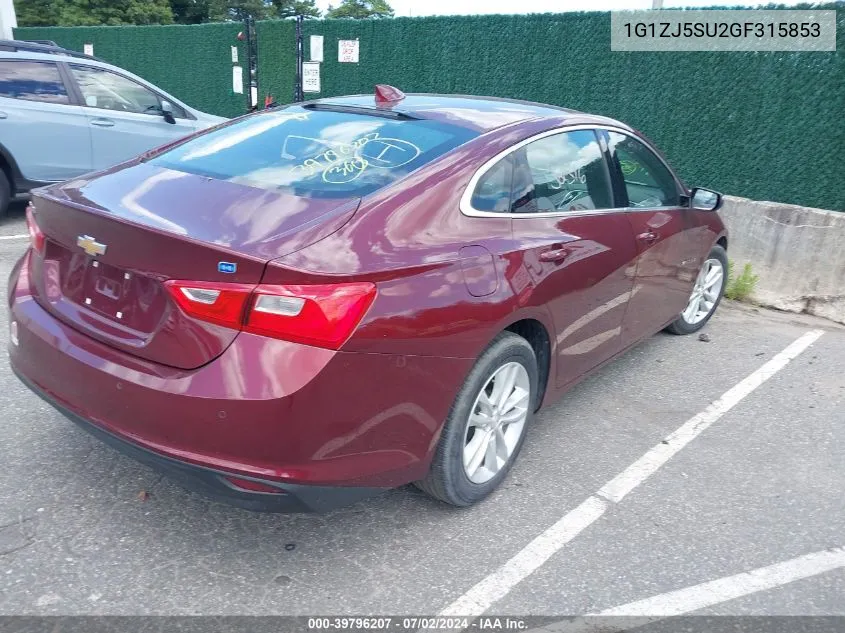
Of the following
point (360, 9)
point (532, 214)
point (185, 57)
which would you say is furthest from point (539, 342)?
point (360, 9)

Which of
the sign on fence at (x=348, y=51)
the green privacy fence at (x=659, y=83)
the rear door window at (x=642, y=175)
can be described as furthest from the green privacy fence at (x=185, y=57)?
the rear door window at (x=642, y=175)

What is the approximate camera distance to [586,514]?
123 inches

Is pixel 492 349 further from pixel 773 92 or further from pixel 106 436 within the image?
pixel 773 92

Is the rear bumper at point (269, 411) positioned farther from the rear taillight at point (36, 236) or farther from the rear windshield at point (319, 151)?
the rear windshield at point (319, 151)

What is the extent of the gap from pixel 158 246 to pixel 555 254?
1629mm

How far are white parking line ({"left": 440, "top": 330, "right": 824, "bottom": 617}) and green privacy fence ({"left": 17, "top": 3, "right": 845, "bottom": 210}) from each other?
126 inches

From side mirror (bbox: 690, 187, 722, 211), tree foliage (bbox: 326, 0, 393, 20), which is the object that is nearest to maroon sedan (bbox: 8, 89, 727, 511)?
side mirror (bbox: 690, 187, 722, 211)

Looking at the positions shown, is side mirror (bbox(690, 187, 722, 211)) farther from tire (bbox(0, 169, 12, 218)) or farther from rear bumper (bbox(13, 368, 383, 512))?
tire (bbox(0, 169, 12, 218))

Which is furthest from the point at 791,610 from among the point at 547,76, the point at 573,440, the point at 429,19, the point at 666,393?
the point at 429,19

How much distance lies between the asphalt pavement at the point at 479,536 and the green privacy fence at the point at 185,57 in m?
12.4

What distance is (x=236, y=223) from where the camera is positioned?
2.48 meters

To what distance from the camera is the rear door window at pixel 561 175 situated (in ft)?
10.6

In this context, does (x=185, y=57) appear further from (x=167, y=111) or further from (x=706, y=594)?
(x=706, y=594)

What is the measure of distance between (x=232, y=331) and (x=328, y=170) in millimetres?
891
